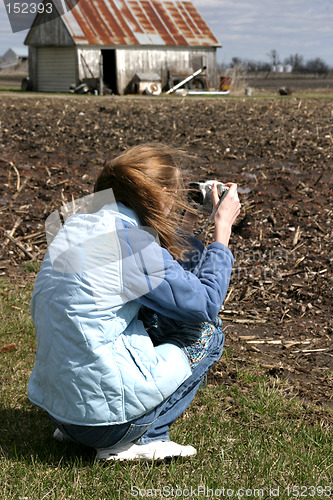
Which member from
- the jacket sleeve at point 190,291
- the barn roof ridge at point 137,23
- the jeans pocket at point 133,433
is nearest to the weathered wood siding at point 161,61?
the barn roof ridge at point 137,23

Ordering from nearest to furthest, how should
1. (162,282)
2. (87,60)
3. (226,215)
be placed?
1. (162,282)
2. (226,215)
3. (87,60)

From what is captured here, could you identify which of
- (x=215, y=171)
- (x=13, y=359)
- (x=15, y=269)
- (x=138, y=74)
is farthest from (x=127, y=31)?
Result: (x=13, y=359)

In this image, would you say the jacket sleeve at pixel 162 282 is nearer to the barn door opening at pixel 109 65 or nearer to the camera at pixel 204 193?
the camera at pixel 204 193

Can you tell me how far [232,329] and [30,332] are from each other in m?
1.45

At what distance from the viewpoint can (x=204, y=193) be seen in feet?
10.3

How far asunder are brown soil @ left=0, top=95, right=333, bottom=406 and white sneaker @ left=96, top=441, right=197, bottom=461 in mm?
1027

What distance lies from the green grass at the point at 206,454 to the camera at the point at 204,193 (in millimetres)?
1102

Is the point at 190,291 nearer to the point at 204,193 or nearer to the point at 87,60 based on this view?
the point at 204,193

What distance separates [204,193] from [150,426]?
45.4 inches

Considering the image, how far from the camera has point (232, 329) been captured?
→ 15.2 feet

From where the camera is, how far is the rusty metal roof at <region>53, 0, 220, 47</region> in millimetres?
25594

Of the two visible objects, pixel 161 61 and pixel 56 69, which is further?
pixel 56 69

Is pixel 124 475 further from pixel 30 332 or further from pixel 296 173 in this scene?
pixel 296 173

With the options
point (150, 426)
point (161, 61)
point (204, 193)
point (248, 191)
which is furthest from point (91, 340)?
point (161, 61)
